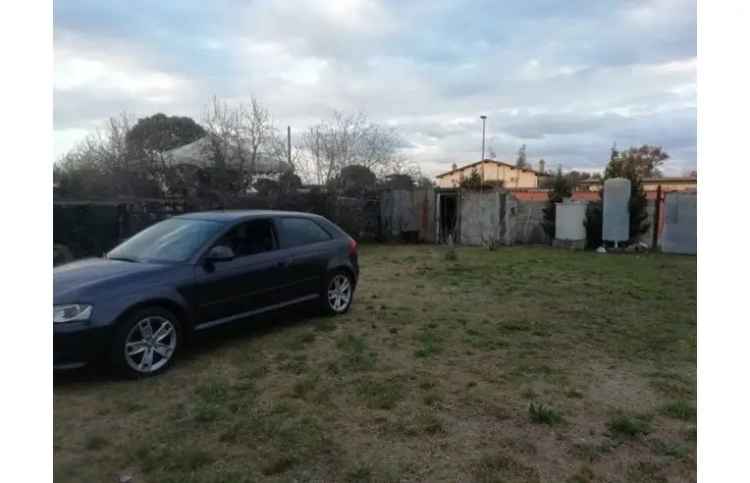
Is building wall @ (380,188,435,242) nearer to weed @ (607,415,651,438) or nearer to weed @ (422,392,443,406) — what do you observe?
weed @ (422,392,443,406)

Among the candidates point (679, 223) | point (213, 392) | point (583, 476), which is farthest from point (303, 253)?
point (679, 223)

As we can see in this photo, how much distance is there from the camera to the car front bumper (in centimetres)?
394

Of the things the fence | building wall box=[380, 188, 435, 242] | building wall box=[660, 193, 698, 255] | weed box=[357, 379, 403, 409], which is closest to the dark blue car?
weed box=[357, 379, 403, 409]

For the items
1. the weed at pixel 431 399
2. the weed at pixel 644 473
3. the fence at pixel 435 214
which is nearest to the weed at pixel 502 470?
the weed at pixel 644 473

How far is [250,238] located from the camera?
5.58m

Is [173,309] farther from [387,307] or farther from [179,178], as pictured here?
[179,178]

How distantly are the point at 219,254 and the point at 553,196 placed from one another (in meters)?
15.5

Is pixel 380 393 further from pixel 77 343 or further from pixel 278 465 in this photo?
pixel 77 343

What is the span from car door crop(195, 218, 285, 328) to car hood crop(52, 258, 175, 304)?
46 centimetres

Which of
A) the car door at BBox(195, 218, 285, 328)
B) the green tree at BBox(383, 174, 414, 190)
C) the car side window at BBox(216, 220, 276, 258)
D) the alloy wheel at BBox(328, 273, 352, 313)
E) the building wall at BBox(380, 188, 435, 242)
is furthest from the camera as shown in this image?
the green tree at BBox(383, 174, 414, 190)

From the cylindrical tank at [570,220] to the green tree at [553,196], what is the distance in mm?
439

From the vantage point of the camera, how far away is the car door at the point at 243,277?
495cm
